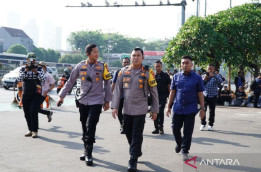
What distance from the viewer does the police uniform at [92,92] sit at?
5.89 meters

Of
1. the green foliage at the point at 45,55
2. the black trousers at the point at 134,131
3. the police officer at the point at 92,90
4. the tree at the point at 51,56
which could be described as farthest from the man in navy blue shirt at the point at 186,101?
the tree at the point at 51,56

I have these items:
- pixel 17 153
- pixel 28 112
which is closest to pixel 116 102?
pixel 17 153

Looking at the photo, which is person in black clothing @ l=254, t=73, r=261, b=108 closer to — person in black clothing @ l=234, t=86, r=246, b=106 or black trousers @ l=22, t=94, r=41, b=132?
person in black clothing @ l=234, t=86, r=246, b=106

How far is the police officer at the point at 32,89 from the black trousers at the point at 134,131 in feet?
10.2

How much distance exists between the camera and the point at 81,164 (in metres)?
5.71

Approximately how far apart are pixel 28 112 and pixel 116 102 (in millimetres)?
3340

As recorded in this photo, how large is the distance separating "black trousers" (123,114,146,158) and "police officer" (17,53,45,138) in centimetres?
311

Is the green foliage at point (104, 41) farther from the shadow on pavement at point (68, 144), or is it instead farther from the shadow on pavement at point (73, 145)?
the shadow on pavement at point (73, 145)

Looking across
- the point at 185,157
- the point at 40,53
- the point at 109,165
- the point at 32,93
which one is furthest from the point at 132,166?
the point at 40,53

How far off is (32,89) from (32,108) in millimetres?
433

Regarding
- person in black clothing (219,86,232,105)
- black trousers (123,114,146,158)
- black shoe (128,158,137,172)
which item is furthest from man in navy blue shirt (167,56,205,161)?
person in black clothing (219,86,232,105)

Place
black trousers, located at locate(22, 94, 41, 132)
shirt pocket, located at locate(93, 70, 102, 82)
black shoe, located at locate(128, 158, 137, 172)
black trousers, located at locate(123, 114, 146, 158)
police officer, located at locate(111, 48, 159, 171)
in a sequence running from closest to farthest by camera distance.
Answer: black shoe, located at locate(128, 158, 137, 172) → black trousers, located at locate(123, 114, 146, 158) → police officer, located at locate(111, 48, 159, 171) → shirt pocket, located at locate(93, 70, 102, 82) → black trousers, located at locate(22, 94, 41, 132)

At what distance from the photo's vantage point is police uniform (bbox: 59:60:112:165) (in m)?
5.89

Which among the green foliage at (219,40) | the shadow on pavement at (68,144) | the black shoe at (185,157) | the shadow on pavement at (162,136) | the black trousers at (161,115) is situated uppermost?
the green foliage at (219,40)
